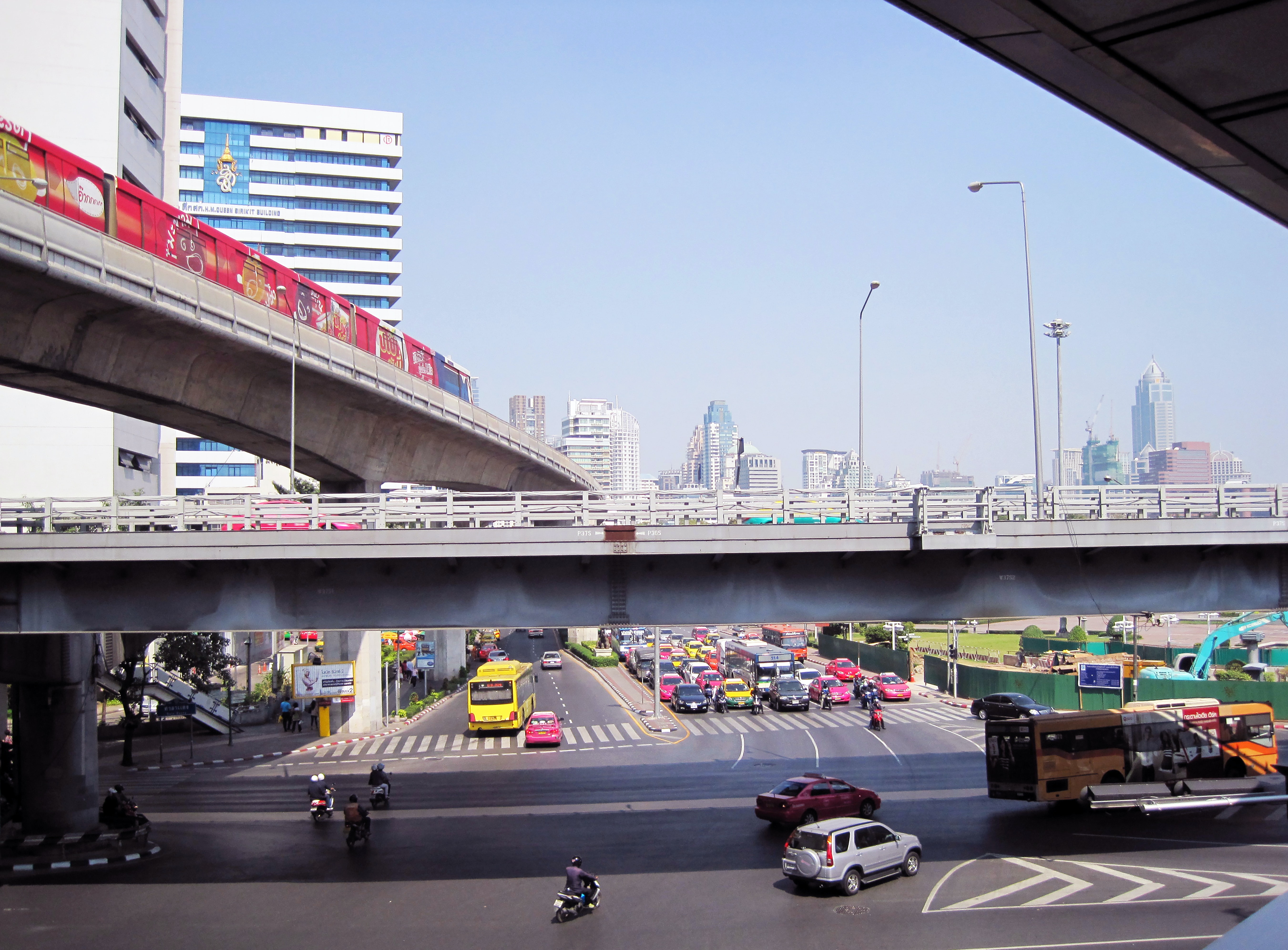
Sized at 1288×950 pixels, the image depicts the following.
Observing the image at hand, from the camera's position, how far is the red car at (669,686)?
50.6 metres

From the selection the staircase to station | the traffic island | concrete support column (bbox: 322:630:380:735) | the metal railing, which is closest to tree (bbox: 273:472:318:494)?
the staircase to station

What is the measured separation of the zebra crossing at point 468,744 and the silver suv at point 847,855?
Result: 19.0m

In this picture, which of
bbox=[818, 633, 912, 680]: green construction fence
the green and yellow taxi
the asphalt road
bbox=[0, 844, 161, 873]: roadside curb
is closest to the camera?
the asphalt road

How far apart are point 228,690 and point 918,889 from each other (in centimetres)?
3282

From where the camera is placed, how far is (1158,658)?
54.0 meters

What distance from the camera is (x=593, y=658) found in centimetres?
7050

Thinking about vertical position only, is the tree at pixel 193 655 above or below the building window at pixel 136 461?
below

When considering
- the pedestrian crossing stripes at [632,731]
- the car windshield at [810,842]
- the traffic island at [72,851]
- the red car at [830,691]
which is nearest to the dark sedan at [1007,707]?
the pedestrian crossing stripes at [632,731]

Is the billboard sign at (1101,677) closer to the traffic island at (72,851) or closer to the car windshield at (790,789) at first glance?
the car windshield at (790,789)

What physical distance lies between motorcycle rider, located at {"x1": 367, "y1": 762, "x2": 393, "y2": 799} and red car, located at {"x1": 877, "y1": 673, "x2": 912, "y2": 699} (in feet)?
89.9

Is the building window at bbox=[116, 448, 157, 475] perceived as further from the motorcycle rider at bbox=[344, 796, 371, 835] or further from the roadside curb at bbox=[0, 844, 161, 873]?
the motorcycle rider at bbox=[344, 796, 371, 835]

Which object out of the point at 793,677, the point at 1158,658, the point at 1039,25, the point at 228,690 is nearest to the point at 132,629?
the point at 1039,25

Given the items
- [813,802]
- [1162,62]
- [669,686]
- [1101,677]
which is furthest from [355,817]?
[1101,677]

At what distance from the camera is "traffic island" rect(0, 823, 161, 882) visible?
21922 mm
